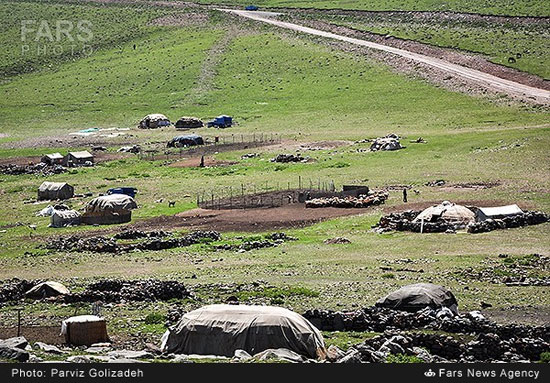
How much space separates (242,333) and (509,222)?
29743mm

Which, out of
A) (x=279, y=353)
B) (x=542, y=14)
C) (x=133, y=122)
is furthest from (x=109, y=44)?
(x=279, y=353)

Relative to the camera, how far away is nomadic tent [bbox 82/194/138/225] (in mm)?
76312

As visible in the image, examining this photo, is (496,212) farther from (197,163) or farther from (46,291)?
(197,163)

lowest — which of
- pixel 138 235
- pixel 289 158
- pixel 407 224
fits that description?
pixel 289 158

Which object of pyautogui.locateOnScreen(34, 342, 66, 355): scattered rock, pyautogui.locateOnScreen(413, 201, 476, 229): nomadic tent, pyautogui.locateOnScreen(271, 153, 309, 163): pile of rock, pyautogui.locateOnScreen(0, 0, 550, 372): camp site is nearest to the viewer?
pyautogui.locateOnScreen(34, 342, 66, 355): scattered rock

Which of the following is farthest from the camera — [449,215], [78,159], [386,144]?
[78,159]

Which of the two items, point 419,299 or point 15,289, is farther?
point 15,289

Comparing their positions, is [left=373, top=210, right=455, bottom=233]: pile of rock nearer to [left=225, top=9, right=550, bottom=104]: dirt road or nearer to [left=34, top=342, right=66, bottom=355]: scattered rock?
[left=34, top=342, right=66, bottom=355]: scattered rock

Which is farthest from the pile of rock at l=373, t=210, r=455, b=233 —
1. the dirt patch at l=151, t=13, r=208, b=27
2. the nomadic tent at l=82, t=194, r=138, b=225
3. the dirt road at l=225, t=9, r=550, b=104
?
the dirt patch at l=151, t=13, r=208, b=27

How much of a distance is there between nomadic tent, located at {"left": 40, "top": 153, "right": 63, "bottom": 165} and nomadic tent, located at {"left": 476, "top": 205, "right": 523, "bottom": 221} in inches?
2087

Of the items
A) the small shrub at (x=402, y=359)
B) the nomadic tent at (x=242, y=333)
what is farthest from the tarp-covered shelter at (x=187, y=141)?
the small shrub at (x=402, y=359)

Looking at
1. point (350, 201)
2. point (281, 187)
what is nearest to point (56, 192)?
point (281, 187)

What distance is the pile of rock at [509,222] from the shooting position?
204 feet

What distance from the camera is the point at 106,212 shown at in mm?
76562
